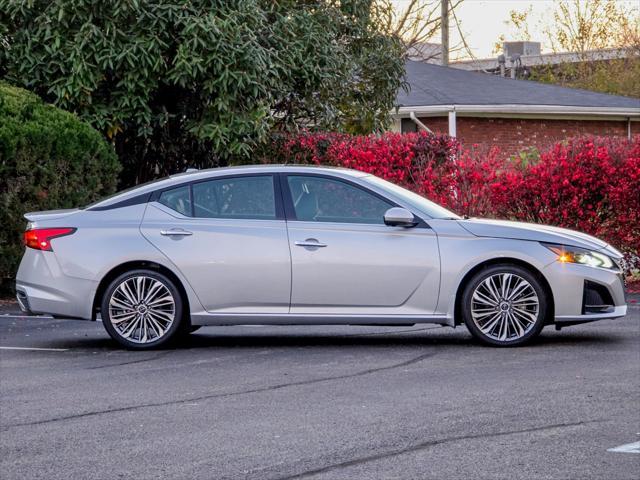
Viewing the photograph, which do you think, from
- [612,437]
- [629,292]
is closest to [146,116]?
[629,292]

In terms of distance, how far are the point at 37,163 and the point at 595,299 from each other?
300 inches

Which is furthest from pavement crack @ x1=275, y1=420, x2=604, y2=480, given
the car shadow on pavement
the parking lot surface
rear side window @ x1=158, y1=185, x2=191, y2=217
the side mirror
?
rear side window @ x1=158, y1=185, x2=191, y2=217

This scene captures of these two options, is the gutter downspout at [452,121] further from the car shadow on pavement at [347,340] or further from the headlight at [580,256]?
the headlight at [580,256]

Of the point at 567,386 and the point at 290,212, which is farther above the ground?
the point at 290,212

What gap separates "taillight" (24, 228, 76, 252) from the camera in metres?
11.0

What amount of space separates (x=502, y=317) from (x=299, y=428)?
12.1ft

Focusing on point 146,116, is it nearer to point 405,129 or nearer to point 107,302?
point 107,302

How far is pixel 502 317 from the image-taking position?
1059 cm

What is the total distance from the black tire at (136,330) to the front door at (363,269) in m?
1.00

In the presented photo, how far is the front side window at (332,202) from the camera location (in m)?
10.9

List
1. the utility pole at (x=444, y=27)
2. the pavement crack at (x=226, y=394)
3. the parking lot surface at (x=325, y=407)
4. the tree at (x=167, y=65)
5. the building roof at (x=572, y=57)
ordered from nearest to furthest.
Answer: the parking lot surface at (x=325, y=407) < the pavement crack at (x=226, y=394) < the tree at (x=167, y=65) < the utility pole at (x=444, y=27) < the building roof at (x=572, y=57)

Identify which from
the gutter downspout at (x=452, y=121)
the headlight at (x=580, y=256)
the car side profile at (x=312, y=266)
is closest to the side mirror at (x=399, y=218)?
the car side profile at (x=312, y=266)

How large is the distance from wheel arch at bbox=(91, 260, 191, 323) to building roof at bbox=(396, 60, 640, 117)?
60.6 ft

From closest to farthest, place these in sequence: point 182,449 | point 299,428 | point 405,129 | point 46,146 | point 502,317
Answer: point 182,449 → point 299,428 → point 502,317 → point 46,146 → point 405,129
